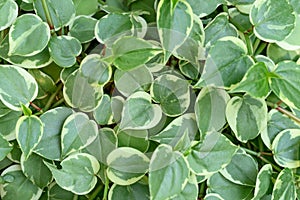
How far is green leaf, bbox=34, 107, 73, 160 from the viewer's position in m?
0.68

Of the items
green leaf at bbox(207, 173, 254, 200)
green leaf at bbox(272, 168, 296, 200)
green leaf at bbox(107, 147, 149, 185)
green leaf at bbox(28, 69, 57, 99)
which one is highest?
green leaf at bbox(28, 69, 57, 99)

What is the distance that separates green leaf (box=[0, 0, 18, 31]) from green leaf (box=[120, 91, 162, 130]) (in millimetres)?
198

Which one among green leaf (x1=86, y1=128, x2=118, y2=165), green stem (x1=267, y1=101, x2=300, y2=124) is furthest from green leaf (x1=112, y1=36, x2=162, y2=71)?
green stem (x1=267, y1=101, x2=300, y2=124)

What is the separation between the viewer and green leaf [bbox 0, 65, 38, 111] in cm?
68

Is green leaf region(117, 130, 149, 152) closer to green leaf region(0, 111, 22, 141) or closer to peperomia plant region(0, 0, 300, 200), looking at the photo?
peperomia plant region(0, 0, 300, 200)

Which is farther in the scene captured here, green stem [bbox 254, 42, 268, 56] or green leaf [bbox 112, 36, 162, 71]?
green stem [bbox 254, 42, 268, 56]

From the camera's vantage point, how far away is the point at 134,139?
699 millimetres

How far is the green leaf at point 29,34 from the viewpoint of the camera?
688 mm

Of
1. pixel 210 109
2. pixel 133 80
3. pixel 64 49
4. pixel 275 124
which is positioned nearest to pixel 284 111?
pixel 275 124

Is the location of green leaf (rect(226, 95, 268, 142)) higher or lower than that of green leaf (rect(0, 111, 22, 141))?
higher

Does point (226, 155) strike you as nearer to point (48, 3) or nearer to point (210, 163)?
point (210, 163)

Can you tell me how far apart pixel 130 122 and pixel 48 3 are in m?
0.21

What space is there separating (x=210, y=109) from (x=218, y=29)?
12 cm

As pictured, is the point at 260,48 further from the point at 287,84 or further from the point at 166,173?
the point at 166,173
